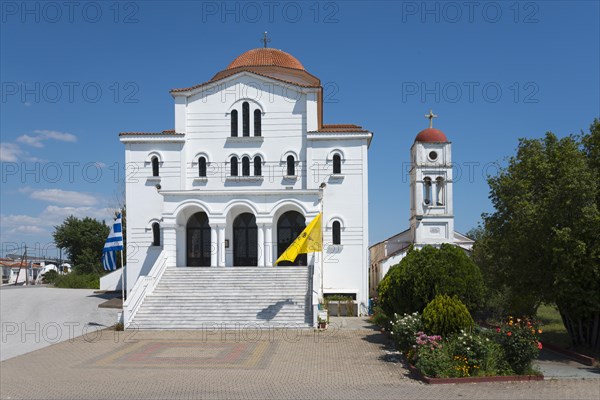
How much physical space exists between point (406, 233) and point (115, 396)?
37839mm

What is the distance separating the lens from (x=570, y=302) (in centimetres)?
1722

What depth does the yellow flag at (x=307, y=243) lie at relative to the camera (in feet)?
85.9

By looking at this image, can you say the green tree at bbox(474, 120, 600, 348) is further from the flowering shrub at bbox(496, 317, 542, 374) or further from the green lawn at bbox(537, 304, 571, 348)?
the flowering shrub at bbox(496, 317, 542, 374)

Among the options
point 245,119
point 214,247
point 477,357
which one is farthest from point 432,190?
point 477,357

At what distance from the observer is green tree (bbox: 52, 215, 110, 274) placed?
62938mm

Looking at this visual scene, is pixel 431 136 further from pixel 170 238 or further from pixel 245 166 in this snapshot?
pixel 170 238

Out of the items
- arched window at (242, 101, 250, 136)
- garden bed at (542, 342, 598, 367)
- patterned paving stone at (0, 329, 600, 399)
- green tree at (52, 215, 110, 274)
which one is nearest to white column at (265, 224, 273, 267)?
arched window at (242, 101, 250, 136)

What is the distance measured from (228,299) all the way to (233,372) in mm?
10834

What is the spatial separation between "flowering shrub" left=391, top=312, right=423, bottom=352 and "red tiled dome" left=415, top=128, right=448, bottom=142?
25879 millimetres

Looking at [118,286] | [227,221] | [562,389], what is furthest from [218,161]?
[562,389]

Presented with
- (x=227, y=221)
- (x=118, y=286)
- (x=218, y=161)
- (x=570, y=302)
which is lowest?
(x=118, y=286)

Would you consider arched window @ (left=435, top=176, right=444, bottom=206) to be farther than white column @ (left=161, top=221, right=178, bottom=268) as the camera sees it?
Yes

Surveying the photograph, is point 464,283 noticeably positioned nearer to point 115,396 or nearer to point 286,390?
point 286,390

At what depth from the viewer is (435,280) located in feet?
63.5
